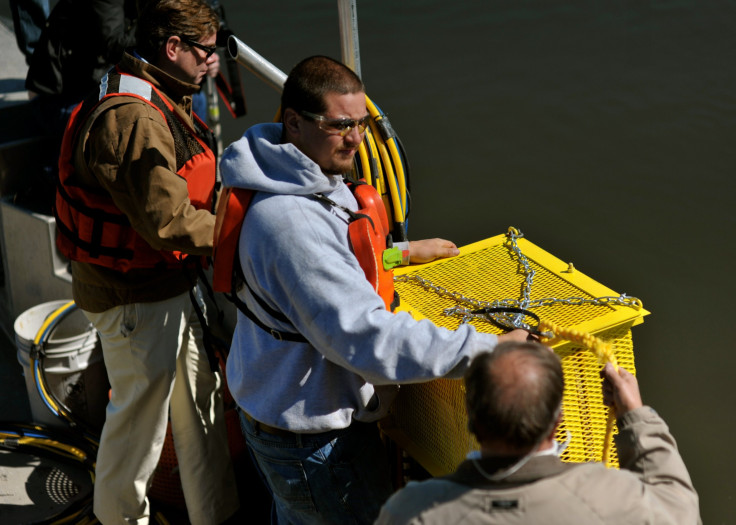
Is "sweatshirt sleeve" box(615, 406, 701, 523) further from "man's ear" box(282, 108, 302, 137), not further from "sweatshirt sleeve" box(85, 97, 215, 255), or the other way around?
"sweatshirt sleeve" box(85, 97, 215, 255)

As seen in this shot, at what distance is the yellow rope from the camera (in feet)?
6.79

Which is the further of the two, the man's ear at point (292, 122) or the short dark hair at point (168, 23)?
the short dark hair at point (168, 23)

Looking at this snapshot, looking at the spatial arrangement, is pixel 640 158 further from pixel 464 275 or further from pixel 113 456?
pixel 113 456

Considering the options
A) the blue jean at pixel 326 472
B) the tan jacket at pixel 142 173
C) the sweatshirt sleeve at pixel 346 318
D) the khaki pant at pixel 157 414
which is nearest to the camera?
the sweatshirt sleeve at pixel 346 318

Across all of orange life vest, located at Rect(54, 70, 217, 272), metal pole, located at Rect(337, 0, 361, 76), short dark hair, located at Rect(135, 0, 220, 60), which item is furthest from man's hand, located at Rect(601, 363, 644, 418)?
short dark hair, located at Rect(135, 0, 220, 60)

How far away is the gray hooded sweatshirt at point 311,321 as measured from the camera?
6.29ft

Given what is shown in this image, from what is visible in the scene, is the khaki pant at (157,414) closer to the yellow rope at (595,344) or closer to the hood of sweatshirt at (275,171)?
the hood of sweatshirt at (275,171)

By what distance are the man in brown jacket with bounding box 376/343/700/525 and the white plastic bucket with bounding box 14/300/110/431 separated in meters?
2.42

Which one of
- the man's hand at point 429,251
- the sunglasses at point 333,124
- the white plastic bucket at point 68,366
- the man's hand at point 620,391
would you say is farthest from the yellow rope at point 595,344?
the white plastic bucket at point 68,366

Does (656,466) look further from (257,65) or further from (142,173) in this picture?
(257,65)

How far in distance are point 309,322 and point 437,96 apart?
19.8ft

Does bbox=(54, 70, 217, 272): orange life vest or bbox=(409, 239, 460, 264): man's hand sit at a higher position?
bbox=(54, 70, 217, 272): orange life vest

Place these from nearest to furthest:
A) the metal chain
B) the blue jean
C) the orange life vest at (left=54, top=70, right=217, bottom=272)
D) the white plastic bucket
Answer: the blue jean < the metal chain < the orange life vest at (left=54, top=70, right=217, bottom=272) < the white plastic bucket

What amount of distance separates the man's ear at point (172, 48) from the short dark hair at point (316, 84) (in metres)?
0.95
